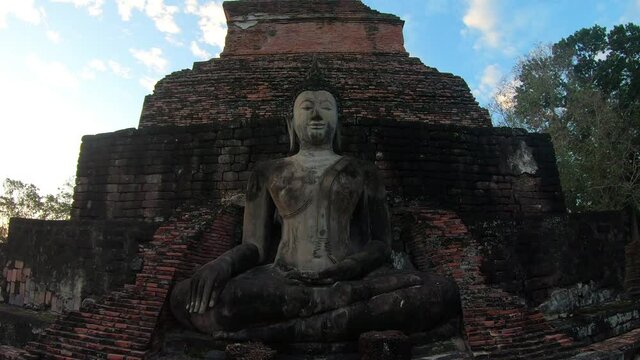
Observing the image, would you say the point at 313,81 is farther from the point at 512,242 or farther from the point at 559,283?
the point at 559,283

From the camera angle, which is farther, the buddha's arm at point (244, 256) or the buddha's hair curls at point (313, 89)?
the buddha's hair curls at point (313, 89)

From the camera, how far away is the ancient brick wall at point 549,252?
586cm

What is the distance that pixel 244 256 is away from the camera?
466cm

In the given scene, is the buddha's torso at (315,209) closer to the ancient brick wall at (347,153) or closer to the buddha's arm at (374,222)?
the buddha's arm at (374,222)

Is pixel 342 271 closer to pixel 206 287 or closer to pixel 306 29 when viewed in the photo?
pixel 206 287

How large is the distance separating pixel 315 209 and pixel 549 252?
9.75 feet

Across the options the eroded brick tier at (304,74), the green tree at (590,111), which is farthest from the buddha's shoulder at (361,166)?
the green tree at (590,111)

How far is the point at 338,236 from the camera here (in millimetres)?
4613

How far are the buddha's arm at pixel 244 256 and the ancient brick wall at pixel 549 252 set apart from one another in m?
2.39

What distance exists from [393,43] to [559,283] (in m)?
9.40

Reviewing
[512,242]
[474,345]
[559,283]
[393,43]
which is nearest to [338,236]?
[474,345]

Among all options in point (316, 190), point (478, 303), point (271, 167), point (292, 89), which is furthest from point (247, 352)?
point (292, 89)

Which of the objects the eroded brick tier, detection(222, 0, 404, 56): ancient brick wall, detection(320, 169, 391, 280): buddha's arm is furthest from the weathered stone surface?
detection(222, 0, 404, 56): ancient brick wall

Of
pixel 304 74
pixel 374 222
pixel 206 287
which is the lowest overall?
pixel 206 287
